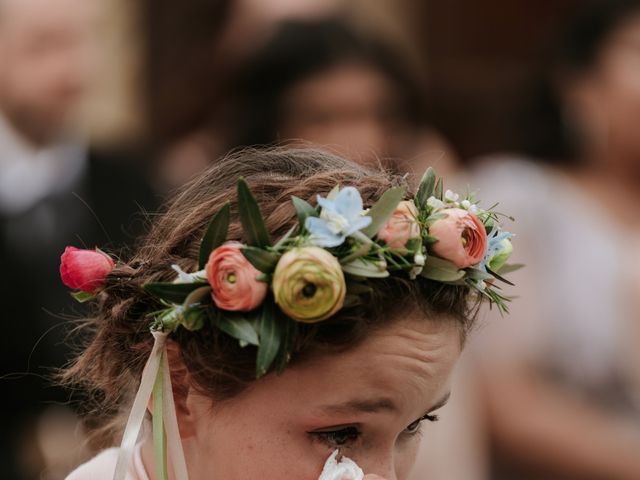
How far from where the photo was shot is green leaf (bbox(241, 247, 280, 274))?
2732 mm

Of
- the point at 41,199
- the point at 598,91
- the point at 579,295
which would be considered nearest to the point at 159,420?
the point at 41,199

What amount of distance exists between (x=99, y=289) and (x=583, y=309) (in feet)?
9.34

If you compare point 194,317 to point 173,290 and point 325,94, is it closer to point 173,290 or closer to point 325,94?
point 173,290

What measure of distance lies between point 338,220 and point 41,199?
2.67 meters

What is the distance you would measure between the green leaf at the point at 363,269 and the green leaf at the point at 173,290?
299 millimetres

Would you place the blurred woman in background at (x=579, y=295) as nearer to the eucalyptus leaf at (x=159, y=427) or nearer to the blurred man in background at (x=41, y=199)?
the blurred man in background at (x=41, y=199)

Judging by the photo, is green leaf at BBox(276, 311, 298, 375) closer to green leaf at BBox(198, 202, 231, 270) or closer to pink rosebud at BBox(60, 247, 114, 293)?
green leaf at BBox(198, 202, 231, 270)

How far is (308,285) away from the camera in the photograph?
2.70m

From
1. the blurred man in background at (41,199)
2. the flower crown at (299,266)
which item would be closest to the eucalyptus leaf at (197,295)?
the flower crown at (299,266)

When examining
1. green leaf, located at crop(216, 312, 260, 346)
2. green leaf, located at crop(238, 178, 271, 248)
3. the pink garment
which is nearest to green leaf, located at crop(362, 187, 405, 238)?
green leaf, located at crop(238, 178, 271, 248)

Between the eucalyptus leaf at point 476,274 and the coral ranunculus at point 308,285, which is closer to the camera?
the coral ranunculus at point 308,285

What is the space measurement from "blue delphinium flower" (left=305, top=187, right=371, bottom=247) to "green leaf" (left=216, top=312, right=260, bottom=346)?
0.21m

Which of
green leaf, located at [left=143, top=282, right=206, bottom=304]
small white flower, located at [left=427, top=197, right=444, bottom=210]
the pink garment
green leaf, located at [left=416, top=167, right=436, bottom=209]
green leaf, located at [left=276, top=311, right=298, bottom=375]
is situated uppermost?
green leaf, located at [left=416, top=167, right=436, bottom=209]

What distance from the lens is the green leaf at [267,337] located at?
2715mm
